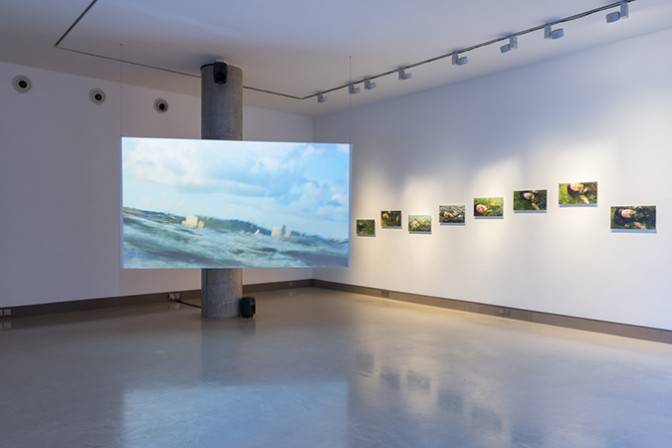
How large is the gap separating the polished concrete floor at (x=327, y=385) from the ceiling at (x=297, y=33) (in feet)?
14.2

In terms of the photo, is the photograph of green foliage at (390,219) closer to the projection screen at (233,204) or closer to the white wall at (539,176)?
the white wall at (539,176)

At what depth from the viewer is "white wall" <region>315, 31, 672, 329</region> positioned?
6715 millimetres

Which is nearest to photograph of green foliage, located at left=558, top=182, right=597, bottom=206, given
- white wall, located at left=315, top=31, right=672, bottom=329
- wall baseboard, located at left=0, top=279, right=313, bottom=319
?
white wall, located at left=315, top=31, right=672, bottom=329

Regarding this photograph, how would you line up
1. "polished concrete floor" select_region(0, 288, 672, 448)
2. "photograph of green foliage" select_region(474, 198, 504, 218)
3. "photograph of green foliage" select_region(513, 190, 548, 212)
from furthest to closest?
"photograph of green foliage" select_region(474, 198, 504, 218) < "photograph of green foliage" select_region(513, 190, 548, 212) < "polished concrete floor" select_region(0, 288, 672, 448)

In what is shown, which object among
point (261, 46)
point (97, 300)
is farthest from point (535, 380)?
point (97, 300)

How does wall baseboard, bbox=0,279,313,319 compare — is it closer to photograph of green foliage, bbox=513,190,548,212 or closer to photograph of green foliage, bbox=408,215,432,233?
photograph of green foliage, bbox=408,215,432,233

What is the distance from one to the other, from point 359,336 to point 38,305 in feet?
19.0

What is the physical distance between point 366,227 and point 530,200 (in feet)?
13.4

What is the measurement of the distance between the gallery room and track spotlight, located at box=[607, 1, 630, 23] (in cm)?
4

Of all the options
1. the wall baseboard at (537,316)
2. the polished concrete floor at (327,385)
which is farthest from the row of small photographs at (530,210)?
the polished concrete floor at (327,385)

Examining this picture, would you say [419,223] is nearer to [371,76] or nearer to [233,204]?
[371,76]

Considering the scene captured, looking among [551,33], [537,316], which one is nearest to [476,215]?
[537,316]

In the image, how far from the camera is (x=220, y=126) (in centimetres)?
805

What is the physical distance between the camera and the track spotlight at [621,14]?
225 inches
